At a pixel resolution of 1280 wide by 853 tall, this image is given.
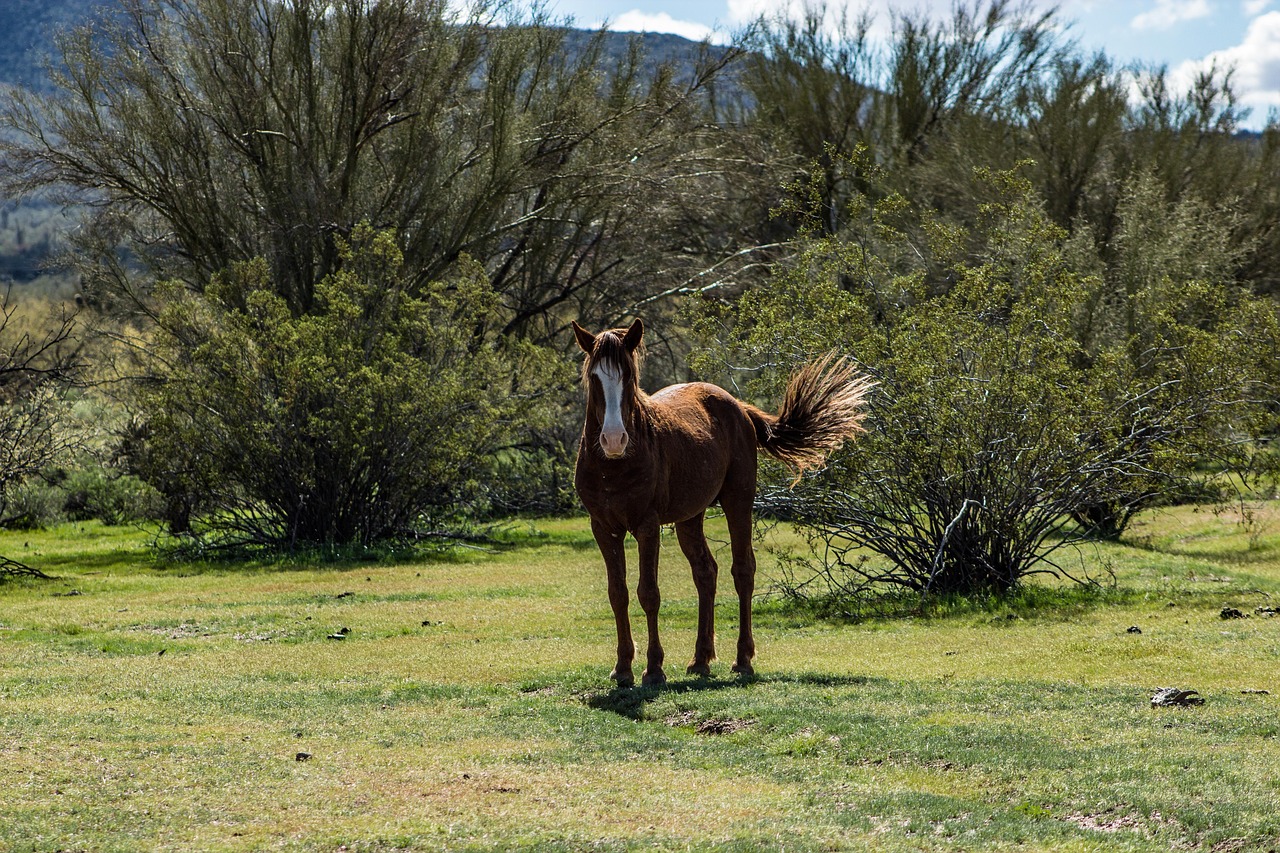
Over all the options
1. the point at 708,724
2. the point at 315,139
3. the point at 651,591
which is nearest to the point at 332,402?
the point at 315,139

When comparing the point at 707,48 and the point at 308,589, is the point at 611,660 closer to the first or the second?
the point at 308,589

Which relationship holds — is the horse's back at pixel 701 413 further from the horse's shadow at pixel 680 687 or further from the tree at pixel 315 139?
the tree at pixel 315 139

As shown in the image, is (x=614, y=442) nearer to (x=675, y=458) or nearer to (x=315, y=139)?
(x=675, y=458)

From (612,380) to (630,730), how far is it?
2.19 metres

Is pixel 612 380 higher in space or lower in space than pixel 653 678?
higher

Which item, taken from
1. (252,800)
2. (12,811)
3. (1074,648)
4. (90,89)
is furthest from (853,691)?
(90,89)

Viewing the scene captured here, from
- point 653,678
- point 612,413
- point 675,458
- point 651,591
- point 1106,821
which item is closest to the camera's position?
point 1106,821

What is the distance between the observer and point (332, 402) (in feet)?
71.7

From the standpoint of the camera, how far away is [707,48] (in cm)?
3078

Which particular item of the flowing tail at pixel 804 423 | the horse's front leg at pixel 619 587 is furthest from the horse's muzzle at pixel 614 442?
the flowing tail at pixel 804 423

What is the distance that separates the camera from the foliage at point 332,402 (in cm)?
2134

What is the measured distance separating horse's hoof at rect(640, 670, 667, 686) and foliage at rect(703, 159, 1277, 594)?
17.8 feet

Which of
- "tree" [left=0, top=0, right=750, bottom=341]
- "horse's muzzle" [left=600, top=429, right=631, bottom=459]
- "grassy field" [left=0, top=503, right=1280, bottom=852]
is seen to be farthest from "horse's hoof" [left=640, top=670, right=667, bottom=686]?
"tree" [left=0, top=0, right=750, bottom=341]

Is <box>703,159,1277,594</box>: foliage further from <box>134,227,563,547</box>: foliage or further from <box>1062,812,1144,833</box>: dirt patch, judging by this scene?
<box>1062,812,1144,833</box>: dirt patch
